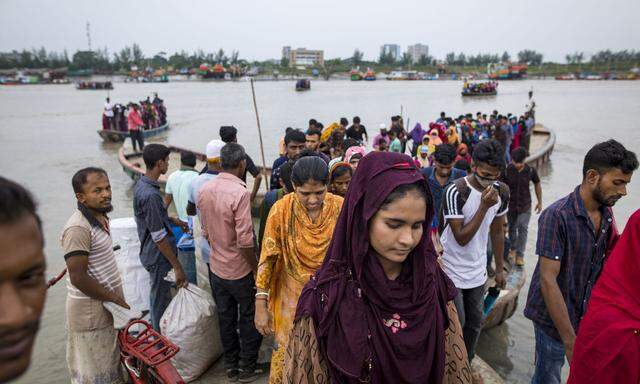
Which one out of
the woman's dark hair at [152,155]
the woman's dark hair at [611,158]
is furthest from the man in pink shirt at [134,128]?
the woman's dark hair at [611,158]

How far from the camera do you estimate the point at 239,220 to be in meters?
2.92

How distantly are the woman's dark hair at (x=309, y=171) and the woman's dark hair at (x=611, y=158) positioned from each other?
154 cm

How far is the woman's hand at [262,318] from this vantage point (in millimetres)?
2457

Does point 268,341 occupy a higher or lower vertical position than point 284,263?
lower

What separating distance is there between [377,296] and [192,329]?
2.12 m

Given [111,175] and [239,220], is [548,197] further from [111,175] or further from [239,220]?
[111,175]

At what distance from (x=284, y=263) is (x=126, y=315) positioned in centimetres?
125

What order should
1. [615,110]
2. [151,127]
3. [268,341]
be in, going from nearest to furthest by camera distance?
[268,341], [151,127], [615,110]

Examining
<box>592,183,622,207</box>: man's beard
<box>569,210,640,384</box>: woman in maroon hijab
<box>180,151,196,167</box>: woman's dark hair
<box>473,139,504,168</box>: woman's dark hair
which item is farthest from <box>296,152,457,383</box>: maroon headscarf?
<box>180,151,196,167</box>: woman's dark hair

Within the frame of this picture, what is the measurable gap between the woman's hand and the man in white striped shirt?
3.51 feet

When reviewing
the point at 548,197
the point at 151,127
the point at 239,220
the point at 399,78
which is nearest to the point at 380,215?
the point at 239,220

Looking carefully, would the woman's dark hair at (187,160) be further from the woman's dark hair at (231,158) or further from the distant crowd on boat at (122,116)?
the distant crowd on boat at (122,116)

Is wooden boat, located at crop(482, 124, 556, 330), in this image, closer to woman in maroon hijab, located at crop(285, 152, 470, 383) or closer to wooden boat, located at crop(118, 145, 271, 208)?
woman in maroon hijab, located at crop(285, 152, 470, 383)

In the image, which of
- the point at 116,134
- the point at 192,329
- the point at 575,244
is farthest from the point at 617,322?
the point at 116,134
